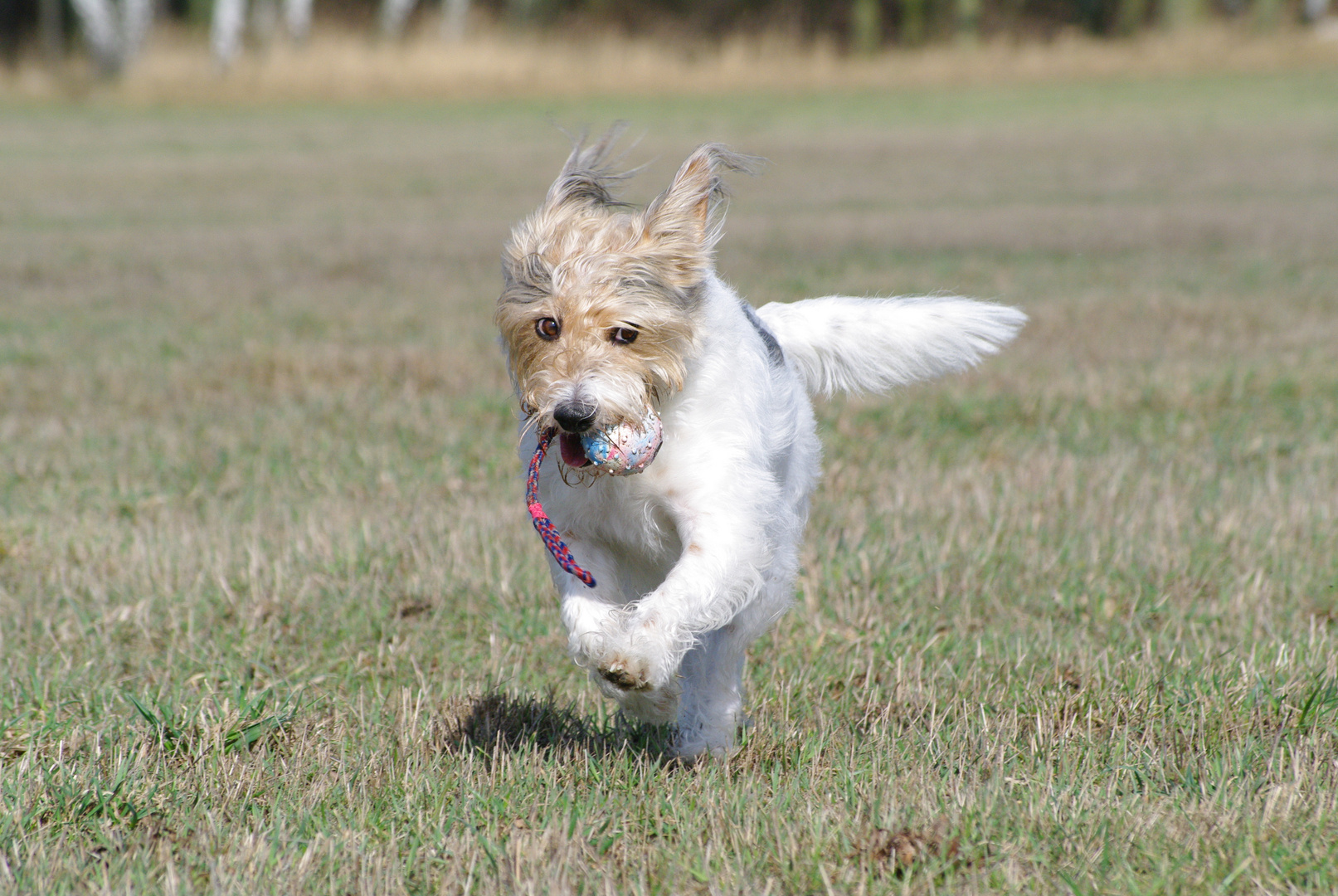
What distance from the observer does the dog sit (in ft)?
10.9

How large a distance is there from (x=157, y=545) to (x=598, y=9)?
42.7 meters

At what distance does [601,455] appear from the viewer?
10.6ft

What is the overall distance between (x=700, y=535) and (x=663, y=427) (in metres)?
0.28

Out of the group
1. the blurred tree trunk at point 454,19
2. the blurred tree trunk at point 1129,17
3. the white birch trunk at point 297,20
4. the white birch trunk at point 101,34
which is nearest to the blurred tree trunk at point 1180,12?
the blurred tree trunk at point 1129,17

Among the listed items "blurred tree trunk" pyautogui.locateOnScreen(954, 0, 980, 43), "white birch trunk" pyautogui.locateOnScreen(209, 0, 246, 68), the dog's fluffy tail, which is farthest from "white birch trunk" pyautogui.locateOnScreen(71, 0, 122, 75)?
the dog's fluffy tail

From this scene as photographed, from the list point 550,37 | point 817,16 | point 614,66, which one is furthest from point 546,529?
point 817,16

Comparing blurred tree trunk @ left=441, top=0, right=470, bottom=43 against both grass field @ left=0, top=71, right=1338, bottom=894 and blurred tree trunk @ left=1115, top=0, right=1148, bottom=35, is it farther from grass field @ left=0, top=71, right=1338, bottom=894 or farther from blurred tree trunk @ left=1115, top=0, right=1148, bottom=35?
grass field @ left=0, top=71, right=1338, bottom=894

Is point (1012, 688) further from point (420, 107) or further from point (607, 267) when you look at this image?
point (420, 107)

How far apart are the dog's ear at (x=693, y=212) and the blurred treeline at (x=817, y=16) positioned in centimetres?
3961

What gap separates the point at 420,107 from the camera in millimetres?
32812

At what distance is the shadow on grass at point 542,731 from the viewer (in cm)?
373

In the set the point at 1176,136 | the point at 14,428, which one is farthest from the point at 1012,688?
the point at 1176,136

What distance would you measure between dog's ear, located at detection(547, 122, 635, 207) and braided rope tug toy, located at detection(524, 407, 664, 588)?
75cm

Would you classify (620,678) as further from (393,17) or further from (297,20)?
(393,17)
